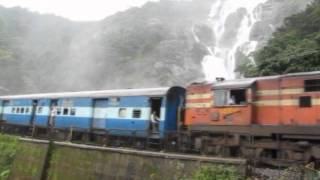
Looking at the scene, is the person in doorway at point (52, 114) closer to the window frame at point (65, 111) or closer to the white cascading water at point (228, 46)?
the window frame at point (65, 111)

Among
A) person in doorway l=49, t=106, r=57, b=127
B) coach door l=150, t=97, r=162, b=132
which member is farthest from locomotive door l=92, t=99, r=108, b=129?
person in doorway l=49, t=106, r=57, b=127

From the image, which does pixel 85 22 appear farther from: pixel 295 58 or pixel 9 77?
pixel 295 58

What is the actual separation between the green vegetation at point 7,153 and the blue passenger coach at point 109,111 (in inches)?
270

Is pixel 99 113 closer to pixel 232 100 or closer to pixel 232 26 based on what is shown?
pixel 232 100

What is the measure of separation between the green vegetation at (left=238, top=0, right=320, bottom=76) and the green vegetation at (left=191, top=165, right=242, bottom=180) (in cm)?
2160

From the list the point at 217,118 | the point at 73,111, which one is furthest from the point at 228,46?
the point at 217,118

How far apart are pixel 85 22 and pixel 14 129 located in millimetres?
90095

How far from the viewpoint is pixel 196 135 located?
20719 millimetres

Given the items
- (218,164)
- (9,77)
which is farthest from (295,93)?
(9,77)

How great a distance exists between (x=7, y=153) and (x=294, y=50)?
2353cm

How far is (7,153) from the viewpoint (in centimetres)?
1816

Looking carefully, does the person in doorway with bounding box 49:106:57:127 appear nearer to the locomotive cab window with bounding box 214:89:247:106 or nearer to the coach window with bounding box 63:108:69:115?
the coach window with bounding box 63:108:69:115

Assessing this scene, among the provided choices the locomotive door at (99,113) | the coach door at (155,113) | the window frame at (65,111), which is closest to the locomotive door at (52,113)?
the window frame at (65,111)

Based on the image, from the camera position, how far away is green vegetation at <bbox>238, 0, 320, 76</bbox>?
105ft
